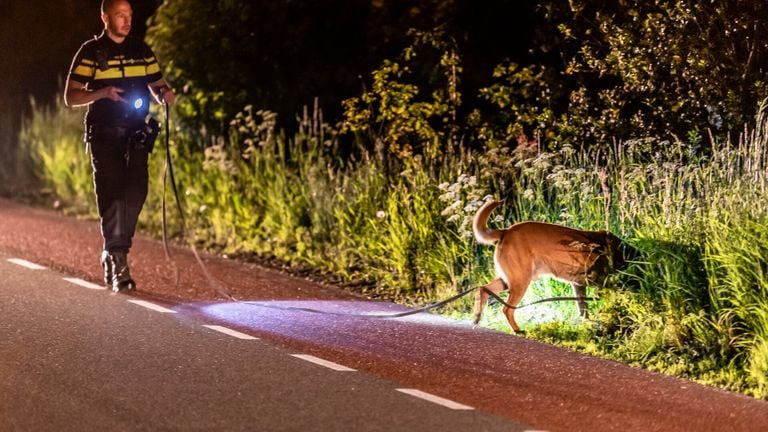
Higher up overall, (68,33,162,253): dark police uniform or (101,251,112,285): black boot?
(68,33,162,253): dark police uniform

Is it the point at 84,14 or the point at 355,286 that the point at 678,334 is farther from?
the point at 84,14

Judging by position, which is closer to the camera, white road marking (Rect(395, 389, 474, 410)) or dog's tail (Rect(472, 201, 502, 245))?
white road marking (Rect(395, 389, 474, 410))

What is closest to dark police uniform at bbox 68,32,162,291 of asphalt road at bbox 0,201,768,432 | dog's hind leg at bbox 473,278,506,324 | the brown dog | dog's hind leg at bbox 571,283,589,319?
asphalt road at bbox 0,201,768,432

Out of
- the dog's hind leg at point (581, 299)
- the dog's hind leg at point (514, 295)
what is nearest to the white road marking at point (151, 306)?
the dog's hind leg at point (514, 295)

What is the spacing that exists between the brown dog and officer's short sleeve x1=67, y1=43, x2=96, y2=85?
136 inches

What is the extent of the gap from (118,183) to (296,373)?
381 centimetres

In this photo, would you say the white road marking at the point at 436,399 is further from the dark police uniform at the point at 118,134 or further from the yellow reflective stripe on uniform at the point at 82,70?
the yellow reflective stripe on uniform at the point at 82,70

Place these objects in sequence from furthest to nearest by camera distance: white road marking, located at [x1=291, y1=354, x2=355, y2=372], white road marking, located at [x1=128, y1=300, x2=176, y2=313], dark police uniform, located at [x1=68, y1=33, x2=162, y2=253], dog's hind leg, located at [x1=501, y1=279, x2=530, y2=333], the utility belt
A: the utility belt
dark police uniform, located at [x1=68, y1=33, x2=162, y2=253]
white road marking, located at [x1=128, y1=300, x2=176, y2=313]
dog's hind leg, located at [x1=501, y1=279, x2=530, y2=333]
white road marking, located at [x1=291, y1=354, x2=355, y2=372]

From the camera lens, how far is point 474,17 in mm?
15516

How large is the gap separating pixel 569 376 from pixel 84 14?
56.4 ft

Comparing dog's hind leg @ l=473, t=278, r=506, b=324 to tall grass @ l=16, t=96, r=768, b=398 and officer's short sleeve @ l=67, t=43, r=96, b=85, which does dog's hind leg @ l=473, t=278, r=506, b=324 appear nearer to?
tall grass @ l=16, t=96, r=768, b=398

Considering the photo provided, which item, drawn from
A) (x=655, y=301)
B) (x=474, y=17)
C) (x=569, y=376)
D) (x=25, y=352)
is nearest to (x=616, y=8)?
(x=474, y=17)

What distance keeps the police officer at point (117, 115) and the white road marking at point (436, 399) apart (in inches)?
170

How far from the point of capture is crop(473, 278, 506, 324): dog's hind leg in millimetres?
10586
